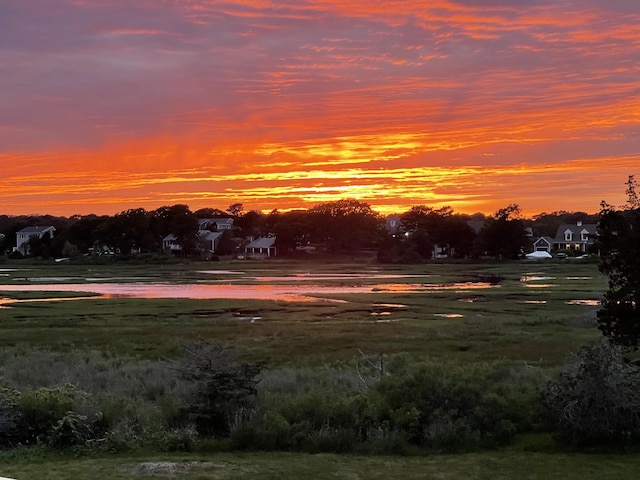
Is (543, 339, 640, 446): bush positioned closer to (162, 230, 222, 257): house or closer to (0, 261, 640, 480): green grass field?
(0, 261, 640, 480): green grass field

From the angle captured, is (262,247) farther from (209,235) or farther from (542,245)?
(542,245)

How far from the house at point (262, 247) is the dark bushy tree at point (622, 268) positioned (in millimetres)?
144619

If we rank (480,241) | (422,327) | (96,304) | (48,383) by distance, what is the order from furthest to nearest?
1. (480,241)
2. (96,304)
3. (422,327)
4. (48,383)

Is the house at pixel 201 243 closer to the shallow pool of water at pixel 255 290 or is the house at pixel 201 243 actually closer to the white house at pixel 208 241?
the white house at pixel 208 241

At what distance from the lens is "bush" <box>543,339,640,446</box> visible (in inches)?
472

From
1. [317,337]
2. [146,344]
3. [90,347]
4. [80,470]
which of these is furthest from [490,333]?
[80,470]

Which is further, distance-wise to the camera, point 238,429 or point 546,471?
point 238,429

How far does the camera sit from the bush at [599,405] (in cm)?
1198

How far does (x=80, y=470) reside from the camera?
10.6 metres

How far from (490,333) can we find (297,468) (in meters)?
21.9

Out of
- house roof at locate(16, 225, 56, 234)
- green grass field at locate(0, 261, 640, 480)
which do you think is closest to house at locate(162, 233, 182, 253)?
house roof at locate(16, 225, 56, 234)

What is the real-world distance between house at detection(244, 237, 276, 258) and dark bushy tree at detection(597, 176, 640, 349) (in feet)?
474

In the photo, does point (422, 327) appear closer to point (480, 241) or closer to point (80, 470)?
point (80, 470)

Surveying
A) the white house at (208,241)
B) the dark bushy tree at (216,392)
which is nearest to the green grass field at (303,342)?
the dark bushy tree at (216,392)
